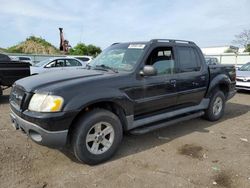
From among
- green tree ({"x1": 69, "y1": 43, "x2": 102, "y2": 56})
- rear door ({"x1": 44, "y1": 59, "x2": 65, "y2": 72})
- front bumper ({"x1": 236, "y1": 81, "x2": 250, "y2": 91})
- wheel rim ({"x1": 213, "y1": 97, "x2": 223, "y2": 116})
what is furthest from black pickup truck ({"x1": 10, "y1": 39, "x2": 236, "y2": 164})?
green tree ({"x1": 69, "y1": 43, "x2": 102, "y2": 56})

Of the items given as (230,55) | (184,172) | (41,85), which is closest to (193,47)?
(184,172)

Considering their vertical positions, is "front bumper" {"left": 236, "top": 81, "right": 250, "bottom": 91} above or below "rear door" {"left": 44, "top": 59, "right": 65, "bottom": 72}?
below

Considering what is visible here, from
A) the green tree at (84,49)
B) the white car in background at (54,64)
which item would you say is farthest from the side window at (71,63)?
the green tree at (84,49)

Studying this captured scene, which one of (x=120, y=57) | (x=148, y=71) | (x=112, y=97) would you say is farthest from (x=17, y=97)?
(x=148, y=71)

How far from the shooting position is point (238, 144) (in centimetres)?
500

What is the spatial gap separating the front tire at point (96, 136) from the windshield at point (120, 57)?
0.99m

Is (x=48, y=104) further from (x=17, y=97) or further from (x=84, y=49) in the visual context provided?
(x=84, y=49)

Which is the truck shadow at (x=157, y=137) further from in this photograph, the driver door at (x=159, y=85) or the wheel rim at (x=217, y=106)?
the driver door at (x=159, y=85)

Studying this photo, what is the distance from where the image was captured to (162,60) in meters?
4.99

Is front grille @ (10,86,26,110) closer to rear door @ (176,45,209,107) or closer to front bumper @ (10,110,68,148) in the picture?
front bumper @ (10,110,68,148)

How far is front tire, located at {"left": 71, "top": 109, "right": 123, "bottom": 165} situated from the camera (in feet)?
12.4

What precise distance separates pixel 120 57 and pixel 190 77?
5.13 feet

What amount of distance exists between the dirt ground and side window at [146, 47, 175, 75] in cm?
136

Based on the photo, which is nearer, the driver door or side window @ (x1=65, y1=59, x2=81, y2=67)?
the driver door
